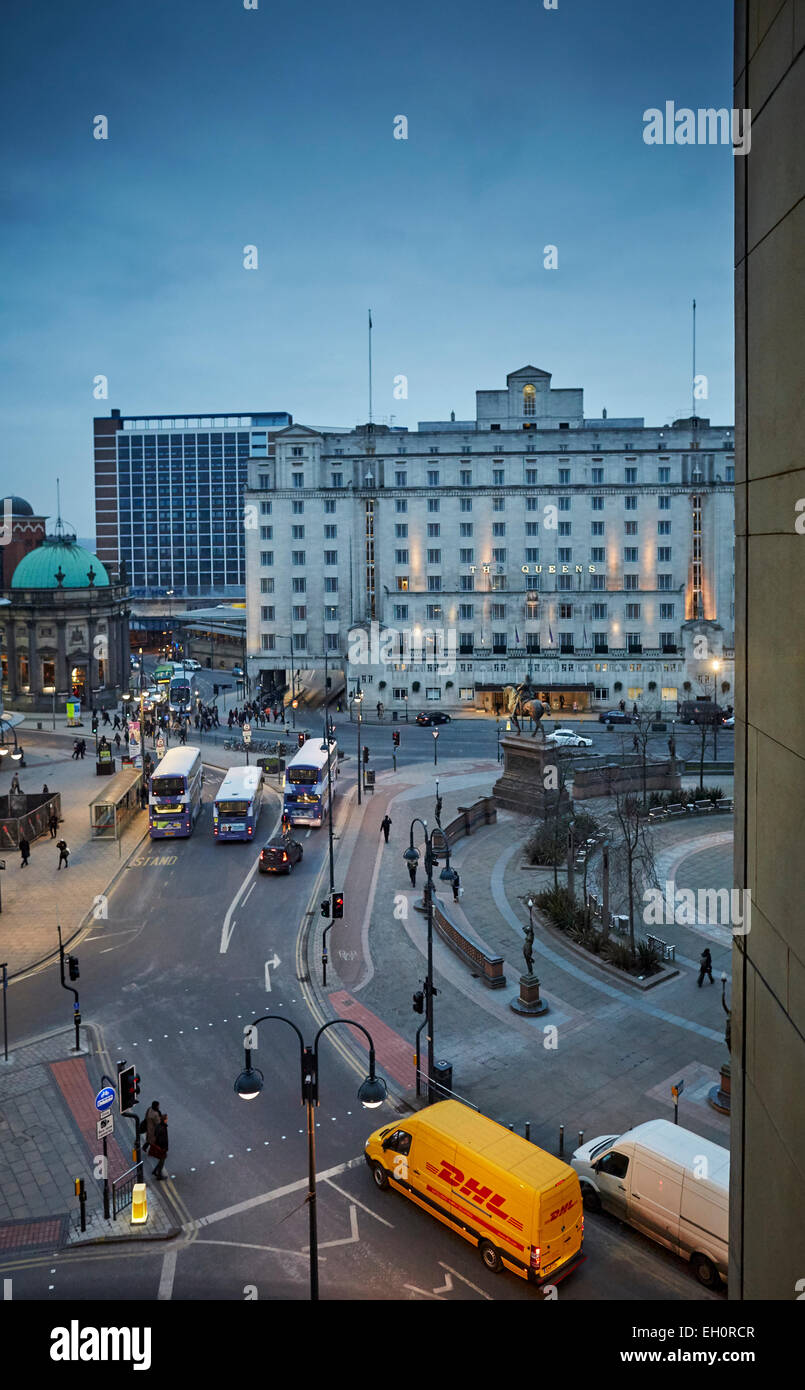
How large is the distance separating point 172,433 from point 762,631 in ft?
603

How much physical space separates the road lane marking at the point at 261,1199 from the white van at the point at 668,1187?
415cm

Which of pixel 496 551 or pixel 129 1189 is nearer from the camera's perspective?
pixel 129 1189

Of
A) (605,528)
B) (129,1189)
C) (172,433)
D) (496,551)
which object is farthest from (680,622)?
(172,433)

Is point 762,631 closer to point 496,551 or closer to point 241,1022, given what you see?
point 241,1022

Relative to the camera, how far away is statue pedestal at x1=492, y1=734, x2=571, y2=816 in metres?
44.6

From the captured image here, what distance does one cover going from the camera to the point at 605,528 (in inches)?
3184

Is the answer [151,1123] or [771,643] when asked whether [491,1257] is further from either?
[771,643]

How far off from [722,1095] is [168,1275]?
1095 cm

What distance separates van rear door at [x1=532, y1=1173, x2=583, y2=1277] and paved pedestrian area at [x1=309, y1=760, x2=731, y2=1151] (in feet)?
10.4

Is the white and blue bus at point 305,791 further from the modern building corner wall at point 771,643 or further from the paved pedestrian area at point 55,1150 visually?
the modern building corner wall at point 771,643

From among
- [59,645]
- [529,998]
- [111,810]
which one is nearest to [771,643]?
[529,998]

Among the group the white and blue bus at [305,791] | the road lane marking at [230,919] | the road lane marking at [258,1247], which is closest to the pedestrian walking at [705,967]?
the road lane marking at [230,919]

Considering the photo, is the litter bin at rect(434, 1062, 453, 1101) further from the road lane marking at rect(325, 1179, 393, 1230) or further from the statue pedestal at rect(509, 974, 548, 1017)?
the statue pedestal at rect(509, 974, 548, 1017)

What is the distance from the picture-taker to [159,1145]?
57.4 ft
